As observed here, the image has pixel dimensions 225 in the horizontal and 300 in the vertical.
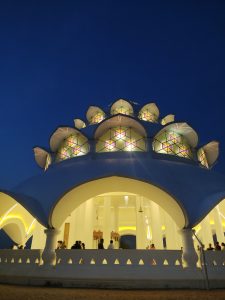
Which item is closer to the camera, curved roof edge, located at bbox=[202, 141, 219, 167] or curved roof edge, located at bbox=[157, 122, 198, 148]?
curved roof edge, located at bbox=[157, 122, 198, 148]

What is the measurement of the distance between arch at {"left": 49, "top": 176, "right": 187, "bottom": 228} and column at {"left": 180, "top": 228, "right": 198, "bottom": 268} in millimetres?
419

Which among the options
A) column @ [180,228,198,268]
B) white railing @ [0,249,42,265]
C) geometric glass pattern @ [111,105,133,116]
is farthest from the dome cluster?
white railing @ [0,249,42,265]

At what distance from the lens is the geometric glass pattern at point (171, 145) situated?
17.4 meters

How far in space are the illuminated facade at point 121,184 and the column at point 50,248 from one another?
5 cm

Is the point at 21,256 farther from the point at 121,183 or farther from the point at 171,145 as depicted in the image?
the point at 171,145

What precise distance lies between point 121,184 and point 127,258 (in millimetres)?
4116

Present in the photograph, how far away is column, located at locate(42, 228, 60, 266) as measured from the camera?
35.9 feet

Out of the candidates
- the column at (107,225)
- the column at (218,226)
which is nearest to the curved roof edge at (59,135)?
the column at (107,225)

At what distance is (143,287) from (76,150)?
10.7m

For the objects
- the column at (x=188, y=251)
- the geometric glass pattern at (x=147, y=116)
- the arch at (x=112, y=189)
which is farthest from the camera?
the geometric glass pattern at (x=147, y=116)

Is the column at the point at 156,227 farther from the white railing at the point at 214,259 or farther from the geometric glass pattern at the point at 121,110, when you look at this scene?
the geometric glass pattern at the point at 121,110

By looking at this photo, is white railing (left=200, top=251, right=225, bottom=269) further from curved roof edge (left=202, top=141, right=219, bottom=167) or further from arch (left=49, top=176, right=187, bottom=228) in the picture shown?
curved roof edge (left=202, top=141, right=219, bottom=167)

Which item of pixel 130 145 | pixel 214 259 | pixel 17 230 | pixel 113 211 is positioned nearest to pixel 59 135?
pixel 130 145

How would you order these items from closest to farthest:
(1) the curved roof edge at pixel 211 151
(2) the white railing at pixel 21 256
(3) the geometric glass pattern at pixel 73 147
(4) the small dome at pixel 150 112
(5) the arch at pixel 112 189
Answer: (2) the white railing at pixel 21 256
(5) the arch at pixel 112 189
(3) the geometric glass pattern at pixel 73 147
(1) the curved roof edge at pixel 211 151
(4) the small dome at pixel 150 112
